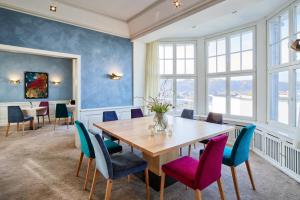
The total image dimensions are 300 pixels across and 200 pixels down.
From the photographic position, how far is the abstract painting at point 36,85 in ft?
23.7

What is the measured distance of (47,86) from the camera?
25.3 feet

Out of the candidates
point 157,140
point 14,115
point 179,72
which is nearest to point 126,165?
point 157,140

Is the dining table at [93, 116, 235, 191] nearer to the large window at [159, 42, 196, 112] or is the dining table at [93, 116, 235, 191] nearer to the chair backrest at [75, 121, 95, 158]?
the chair backrest at [75, 121, 95, 158]

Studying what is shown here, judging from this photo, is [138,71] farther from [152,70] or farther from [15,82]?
[15,82]

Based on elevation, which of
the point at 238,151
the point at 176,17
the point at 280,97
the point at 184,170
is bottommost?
the point at 184,170

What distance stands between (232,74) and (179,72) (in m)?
1.52

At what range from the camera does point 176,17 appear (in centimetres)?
363

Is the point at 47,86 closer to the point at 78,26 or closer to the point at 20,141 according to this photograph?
the point at 20,141

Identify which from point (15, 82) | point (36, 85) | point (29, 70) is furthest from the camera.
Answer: point (36, 85)

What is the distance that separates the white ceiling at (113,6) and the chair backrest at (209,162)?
3239 millimetres

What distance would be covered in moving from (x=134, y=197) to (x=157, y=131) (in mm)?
904

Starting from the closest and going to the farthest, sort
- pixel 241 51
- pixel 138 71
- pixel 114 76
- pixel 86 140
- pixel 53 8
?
pixel 86 140, pixel 53 8, pixel 241 51, pixel 114 76, pixel 138 71

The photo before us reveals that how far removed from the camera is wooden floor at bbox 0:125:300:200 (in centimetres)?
223

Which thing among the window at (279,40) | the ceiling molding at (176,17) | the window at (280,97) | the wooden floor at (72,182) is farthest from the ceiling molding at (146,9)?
the wooden floor at (72,182)
